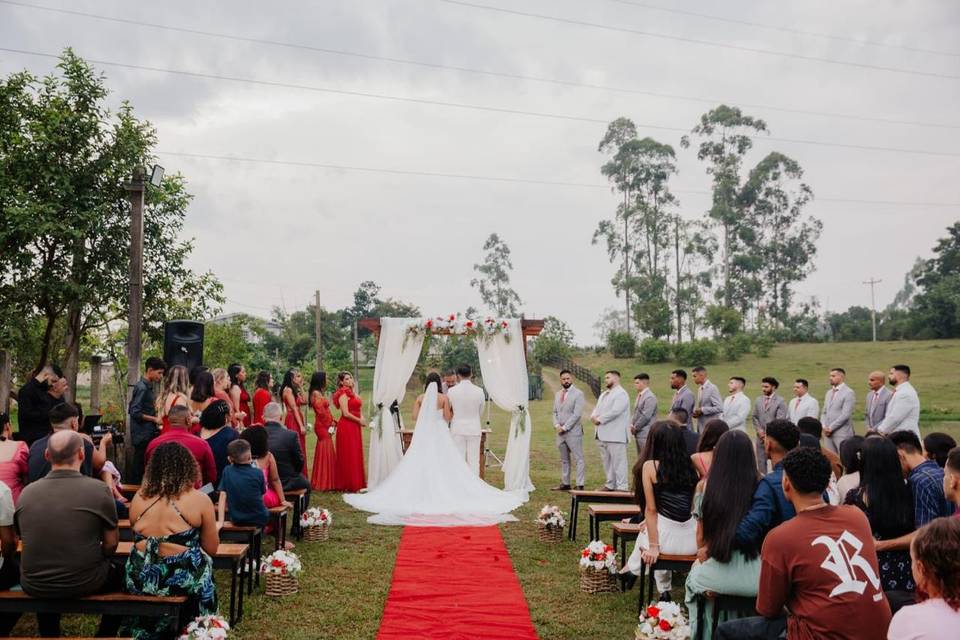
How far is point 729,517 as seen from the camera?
168 inches

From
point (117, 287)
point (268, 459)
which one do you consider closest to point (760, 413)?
point (268, 459)

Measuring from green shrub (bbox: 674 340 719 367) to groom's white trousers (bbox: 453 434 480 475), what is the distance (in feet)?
95.7

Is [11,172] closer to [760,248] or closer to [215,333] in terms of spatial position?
[215,333]

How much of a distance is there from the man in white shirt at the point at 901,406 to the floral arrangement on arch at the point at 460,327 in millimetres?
5573

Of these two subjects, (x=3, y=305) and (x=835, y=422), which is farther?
(x=3, y=305)

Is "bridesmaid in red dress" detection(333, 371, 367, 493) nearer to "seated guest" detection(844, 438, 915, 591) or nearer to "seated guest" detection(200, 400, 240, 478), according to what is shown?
"seated guest" detection(200, 400, 240, 478)

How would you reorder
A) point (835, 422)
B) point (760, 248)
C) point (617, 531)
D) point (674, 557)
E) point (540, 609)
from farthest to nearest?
1. point (760, 248)
2. point (835, 422)
3. point (617, 531)
4. point (540, 609)
5. point (674, 557)

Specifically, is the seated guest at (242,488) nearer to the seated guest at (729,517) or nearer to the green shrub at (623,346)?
the seated guest at (729,517)

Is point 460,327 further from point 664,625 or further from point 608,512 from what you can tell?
point 664,625

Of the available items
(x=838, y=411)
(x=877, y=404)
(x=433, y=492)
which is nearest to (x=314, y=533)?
(x=433, y=492)

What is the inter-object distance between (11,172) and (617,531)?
10794 millimetres

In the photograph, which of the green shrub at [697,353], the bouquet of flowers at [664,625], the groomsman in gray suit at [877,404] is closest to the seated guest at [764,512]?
the bouquet of flowers at [664,625]

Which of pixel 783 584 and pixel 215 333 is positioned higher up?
pixel 215 333

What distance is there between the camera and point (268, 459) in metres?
7.06
